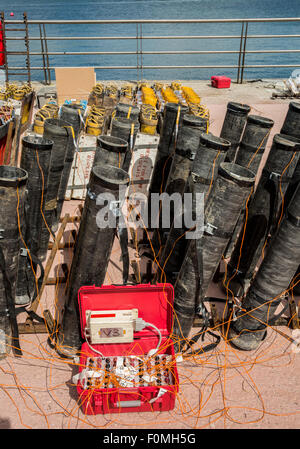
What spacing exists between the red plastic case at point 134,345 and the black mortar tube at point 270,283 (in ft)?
3.02

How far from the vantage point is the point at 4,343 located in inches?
137

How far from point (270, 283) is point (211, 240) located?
2.74ft

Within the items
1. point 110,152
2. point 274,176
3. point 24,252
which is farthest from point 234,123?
point 24,252

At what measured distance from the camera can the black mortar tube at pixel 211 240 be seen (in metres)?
3.02

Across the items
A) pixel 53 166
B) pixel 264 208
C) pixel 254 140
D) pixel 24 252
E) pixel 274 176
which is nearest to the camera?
pixel 24 252

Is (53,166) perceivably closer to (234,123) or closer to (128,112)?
(128,112)

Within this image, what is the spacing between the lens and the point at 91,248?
3.26 metres

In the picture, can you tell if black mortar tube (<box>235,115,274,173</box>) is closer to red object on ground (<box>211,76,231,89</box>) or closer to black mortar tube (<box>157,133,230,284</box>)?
black mortar tube (<box>157,133,230,284</box>)

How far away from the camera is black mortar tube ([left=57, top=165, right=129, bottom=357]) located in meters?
3.01

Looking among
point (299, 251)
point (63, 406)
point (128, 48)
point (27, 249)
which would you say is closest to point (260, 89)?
point (299, 251)

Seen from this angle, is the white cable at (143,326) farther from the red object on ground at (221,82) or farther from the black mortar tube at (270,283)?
the red object on ground at (221,82)

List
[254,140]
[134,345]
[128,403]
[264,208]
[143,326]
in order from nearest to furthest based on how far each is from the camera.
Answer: [128,403], [143,326], [134,345], [264,208], [254,140]

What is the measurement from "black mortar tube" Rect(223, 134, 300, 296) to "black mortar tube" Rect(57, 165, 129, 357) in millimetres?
1880

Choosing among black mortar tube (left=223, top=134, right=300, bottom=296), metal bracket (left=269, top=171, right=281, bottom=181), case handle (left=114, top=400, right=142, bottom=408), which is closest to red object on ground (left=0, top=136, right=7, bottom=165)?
black mortar tube (left=223, top=134, right=300, bottom=296)
